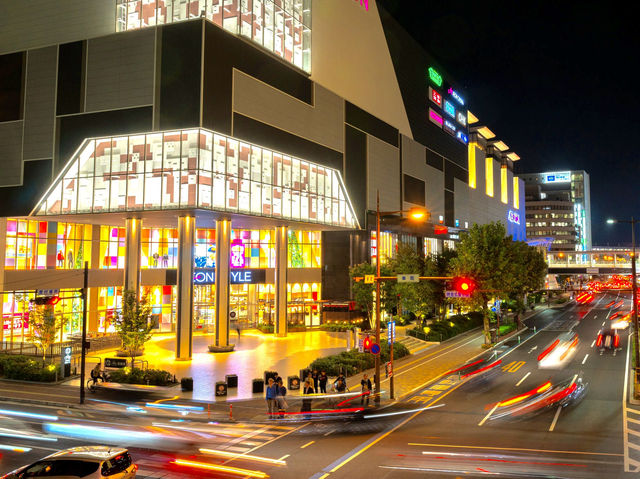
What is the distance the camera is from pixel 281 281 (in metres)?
53.7

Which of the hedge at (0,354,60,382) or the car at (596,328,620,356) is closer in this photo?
the hedge at (0,354,60,382)

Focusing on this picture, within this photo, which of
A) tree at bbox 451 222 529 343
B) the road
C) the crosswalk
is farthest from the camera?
tree at bbox 451 222 529 343

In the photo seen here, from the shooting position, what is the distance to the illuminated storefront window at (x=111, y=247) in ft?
179

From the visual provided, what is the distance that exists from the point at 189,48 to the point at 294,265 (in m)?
30.9

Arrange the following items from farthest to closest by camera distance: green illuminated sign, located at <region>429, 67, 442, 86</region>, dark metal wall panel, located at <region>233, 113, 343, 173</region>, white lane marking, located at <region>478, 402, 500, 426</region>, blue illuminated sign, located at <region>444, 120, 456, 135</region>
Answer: blue illuminated sign, located at <region>444, 120, 456, 135</region>, green illuminated sign, located at <region>429, 67, 442, 86</region>, dark metal wall panel, located at <region>233, 113, 343, 173</region>, white lane marking, located at <region>478, 402, 500, 426</region>

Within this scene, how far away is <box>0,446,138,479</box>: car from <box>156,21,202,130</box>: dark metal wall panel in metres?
30.0

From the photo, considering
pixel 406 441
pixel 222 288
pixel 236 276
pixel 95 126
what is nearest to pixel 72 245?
pixel 95 126

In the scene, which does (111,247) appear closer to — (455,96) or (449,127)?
(449,127)

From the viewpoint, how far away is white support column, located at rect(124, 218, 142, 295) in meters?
43.7

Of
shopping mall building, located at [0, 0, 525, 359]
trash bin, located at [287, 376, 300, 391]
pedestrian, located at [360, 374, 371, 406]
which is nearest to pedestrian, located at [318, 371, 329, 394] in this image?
trash bin, located at [287, 376, 300, 391]

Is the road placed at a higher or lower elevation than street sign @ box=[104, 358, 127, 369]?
lower

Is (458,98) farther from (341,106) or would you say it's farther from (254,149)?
(254,149)

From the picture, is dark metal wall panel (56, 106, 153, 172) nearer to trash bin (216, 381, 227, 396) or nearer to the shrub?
the shrub

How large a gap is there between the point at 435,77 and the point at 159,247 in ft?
204
